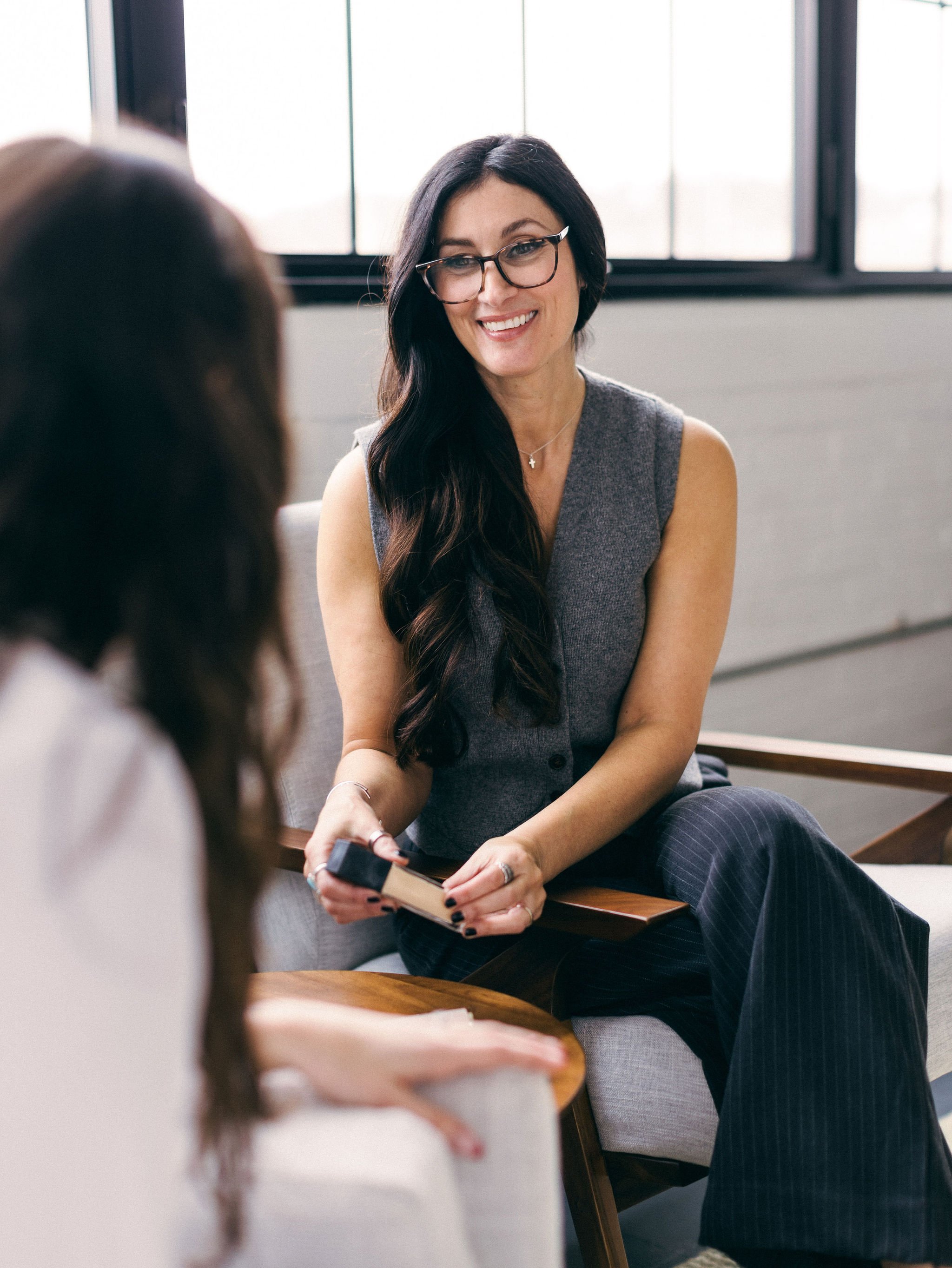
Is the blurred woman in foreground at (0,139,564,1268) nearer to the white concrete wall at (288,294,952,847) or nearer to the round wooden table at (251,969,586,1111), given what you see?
the round wooden table at (251,969,586,1111)

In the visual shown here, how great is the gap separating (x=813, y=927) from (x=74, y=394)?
1.09 metres

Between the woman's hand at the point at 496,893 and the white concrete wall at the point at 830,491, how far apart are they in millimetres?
1507

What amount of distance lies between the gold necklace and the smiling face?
11 cm

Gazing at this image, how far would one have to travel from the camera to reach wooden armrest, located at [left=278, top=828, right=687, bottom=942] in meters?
1.42

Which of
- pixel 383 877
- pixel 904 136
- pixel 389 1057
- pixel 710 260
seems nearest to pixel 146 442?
pixel 389 1057

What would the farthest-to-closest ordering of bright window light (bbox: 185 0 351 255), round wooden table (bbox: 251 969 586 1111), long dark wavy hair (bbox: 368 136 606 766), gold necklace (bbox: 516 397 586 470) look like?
1. bright window light (bbox: 185 0 351 255)
2. gold necklace (bbox: 516 397 586 470)
3. long dark wavy hair (bbox: 368 136 606 766)
4. round wooden table (bbox: 251 969 586 1111)

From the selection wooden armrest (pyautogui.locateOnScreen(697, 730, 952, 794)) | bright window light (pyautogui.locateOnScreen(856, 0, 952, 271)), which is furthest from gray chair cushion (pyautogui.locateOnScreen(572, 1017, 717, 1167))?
bright window light (pyautogui.locateOnScreen(856, 0, 952, 271))

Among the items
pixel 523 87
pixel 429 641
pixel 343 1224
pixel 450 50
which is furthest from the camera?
pixel 523 87

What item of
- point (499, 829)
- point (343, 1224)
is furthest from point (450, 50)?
Result: point (343, 1224)

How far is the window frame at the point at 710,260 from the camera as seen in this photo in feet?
6.73

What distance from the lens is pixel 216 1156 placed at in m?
0.77

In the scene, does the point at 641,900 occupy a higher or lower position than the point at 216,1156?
lower

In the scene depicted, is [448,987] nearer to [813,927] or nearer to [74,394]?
[813,927]

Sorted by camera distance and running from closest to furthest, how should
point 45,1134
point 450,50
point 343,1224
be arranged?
point 45,1134
point 343,1224
point 450,50
